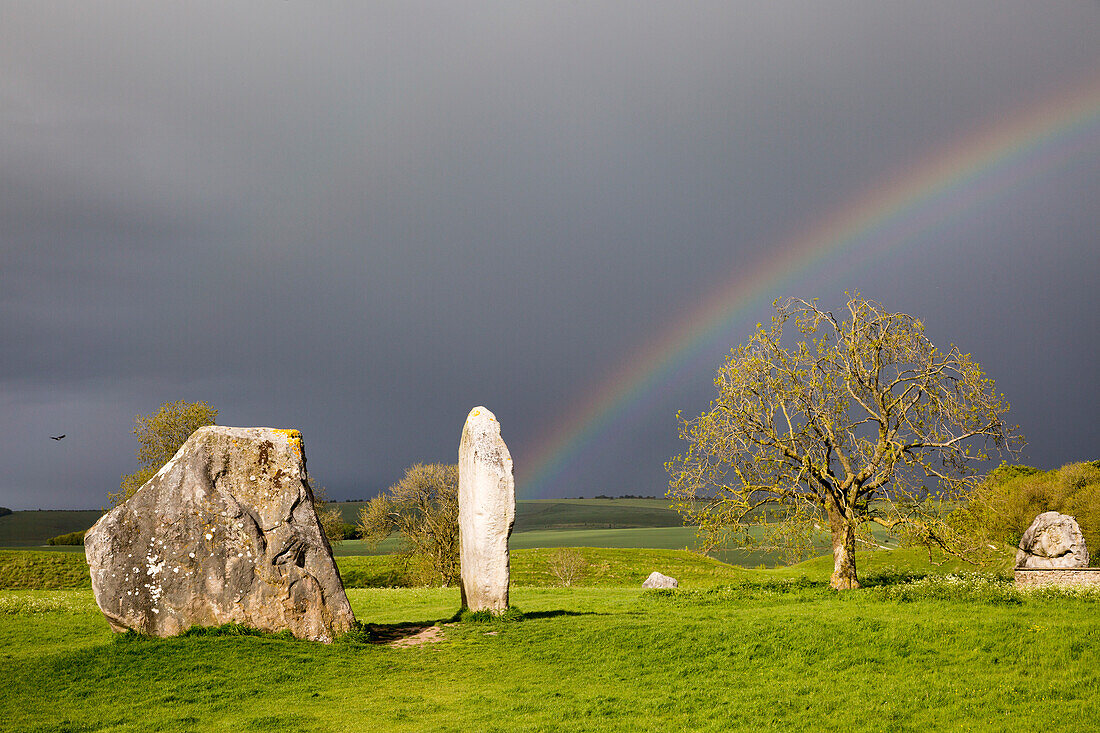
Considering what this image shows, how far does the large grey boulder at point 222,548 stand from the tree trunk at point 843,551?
60.5 ft

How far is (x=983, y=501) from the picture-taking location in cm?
2758

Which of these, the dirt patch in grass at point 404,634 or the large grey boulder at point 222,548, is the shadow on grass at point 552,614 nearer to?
the dirt patch in grass at point 404,634

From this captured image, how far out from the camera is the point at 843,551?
92.6 feet

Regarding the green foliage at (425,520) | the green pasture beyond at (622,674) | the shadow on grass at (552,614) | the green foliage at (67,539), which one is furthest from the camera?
the green foliage at (67,539)

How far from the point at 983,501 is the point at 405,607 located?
23.1 metres

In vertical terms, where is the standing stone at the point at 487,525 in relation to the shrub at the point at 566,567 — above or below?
above

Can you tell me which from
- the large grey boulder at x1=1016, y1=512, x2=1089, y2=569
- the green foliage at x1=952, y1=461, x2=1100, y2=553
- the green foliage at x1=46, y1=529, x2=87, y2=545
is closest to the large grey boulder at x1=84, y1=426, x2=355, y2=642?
the large grey boulder at x1=1016, y1=512, x2=1089, y2=569

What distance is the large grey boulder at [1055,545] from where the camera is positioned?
32.8 m

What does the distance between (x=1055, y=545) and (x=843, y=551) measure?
495 inches

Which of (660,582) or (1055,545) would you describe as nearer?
(1055,545)

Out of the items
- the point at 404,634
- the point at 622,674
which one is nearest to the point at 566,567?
the point at 404,634

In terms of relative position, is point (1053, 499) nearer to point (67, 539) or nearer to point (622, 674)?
point (622, 674)

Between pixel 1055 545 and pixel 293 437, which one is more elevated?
pixel 293 437

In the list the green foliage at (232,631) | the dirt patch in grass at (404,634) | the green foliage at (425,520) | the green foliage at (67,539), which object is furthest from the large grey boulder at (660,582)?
the green foliage at (67,539)
